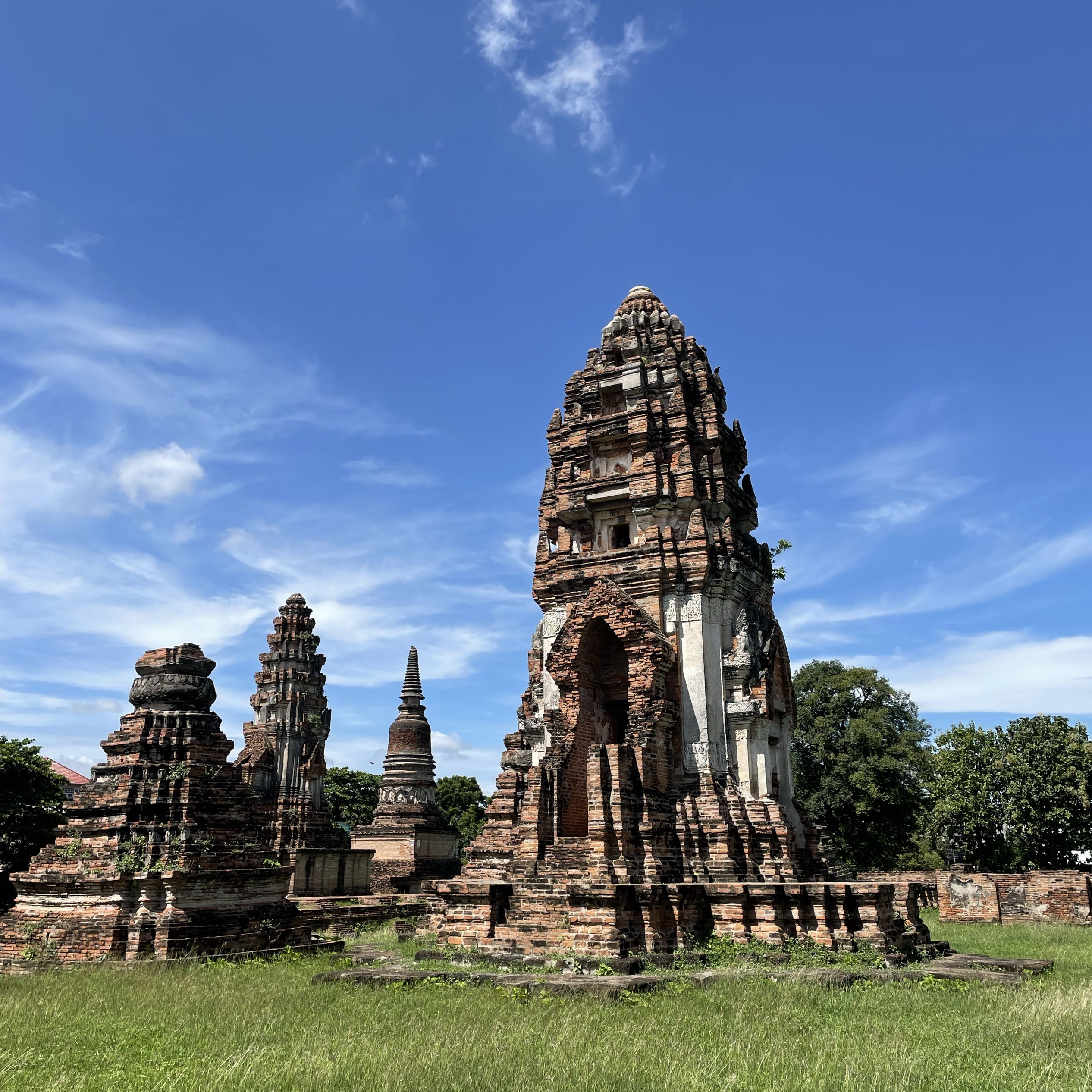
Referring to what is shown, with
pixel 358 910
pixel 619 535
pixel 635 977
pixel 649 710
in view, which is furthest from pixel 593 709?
pixel 358 910

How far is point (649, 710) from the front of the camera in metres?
17.5

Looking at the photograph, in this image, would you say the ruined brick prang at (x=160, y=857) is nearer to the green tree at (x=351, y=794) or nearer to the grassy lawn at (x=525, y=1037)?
the grassy lawn at (x=525, y=1037)

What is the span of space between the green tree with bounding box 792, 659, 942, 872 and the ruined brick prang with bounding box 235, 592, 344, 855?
68.7ft

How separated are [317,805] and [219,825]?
85.2 ft

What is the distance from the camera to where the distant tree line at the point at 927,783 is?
34.9 meters

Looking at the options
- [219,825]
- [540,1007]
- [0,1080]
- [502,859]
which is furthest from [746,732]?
[0,1080]

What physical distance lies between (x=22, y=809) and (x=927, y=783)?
32834 millimetres

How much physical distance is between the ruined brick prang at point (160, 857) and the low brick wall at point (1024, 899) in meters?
21.5

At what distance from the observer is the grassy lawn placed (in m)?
7.31

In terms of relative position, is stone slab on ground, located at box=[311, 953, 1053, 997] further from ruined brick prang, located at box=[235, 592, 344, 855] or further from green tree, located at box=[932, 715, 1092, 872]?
ruined brick prang, located at box=[235, 592, 344, 855]

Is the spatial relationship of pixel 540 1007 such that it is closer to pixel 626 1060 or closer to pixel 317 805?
pixel 626 1060

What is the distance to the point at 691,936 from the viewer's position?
15.3 metres

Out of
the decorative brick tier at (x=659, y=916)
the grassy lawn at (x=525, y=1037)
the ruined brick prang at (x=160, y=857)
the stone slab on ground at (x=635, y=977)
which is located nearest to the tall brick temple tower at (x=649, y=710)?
the decorative brick tier at (x=659, y=916)

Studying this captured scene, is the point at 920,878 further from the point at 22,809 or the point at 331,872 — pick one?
the point at 22,809
